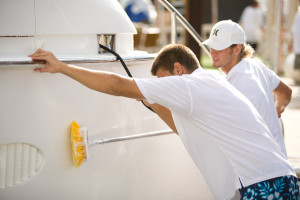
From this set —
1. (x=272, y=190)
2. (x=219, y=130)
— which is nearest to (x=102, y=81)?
(x=219, y=130)

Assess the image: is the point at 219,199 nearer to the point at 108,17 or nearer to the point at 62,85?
the point at 62,85

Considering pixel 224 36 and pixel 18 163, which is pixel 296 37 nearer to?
pixel 224 36

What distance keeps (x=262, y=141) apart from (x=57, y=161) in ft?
3.66

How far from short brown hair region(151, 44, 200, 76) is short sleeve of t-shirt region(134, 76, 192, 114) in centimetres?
26

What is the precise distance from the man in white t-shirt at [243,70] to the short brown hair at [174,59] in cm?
58

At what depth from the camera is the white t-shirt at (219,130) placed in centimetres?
206

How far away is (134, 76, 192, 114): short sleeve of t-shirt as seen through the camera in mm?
2033

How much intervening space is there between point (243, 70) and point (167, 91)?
0.97m

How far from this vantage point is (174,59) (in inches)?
90.7

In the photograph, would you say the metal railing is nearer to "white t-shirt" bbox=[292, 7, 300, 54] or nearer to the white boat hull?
the white boat hull

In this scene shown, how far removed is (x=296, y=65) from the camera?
30.2ft

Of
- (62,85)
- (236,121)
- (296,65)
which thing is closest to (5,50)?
(62,85)

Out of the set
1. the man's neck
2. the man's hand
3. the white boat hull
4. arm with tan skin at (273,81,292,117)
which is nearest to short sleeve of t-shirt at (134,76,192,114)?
the man's hand

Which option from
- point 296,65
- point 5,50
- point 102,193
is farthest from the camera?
point 296,65
